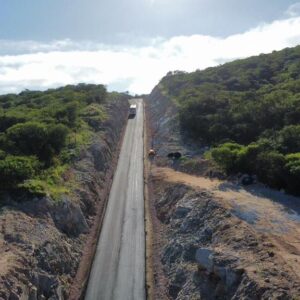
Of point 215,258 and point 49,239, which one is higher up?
point 215,258

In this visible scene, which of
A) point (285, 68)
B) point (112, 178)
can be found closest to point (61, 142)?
point (112, 178)

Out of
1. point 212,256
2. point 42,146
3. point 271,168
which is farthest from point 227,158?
point 42,146

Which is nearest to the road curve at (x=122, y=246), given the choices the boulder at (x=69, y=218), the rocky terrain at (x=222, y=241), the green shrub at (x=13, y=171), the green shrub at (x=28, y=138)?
the rocky terrain at (x=222, y=241)

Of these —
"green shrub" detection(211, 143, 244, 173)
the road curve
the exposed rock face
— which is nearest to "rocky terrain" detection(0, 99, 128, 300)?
the road curve

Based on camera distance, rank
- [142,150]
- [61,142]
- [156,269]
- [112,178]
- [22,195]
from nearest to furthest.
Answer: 1. [156,269]
2. [22,195]
3. [61,142]
4. [112,178]
5. [142,150]

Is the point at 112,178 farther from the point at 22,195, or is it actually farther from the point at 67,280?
the point at 67,280

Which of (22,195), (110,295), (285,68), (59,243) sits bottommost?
(110,295)

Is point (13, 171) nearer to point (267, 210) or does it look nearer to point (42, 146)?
point (42, 146)
